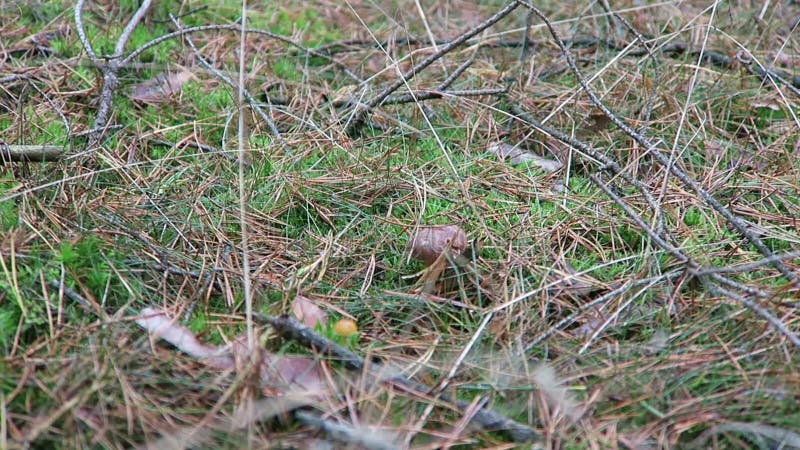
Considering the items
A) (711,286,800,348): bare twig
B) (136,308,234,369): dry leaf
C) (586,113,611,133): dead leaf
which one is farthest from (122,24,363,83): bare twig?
(711,286,800,348): bare twig

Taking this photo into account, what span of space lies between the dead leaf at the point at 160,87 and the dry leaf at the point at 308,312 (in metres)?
1.20

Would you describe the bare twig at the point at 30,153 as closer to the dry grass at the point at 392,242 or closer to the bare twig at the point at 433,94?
the dry grass at the point at 392,242

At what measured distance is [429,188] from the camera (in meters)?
2.26

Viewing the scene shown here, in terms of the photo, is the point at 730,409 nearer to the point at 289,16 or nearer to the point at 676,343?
the point at 676,343

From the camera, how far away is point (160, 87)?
109 inches

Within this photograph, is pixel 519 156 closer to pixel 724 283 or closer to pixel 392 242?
pixel 392 242

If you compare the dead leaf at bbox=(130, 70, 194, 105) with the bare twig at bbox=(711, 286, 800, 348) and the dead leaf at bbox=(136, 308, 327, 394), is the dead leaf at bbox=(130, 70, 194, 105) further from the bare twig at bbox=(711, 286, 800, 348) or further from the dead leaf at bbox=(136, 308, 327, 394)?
the bare twig at bbox=(711, 286, 800, 348)

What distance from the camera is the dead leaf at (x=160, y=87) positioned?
2.70 m

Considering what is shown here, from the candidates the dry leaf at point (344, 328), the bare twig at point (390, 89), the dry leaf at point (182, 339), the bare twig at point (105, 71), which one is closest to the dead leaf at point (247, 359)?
the dry leaf at point (182, 339)

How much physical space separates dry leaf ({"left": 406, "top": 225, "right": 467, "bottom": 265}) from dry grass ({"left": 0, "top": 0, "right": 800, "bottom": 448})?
0.05 m

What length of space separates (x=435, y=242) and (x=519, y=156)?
28.0 inches

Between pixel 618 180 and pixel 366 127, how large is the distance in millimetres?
861

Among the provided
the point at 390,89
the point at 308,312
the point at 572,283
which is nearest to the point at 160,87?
the point at 390,89

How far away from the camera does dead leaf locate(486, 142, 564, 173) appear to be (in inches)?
98.3
